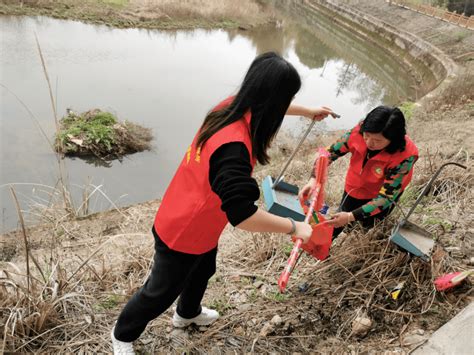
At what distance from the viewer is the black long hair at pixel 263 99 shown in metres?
1.17

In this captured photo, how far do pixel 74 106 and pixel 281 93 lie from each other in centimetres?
679

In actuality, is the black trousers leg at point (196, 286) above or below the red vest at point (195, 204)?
below

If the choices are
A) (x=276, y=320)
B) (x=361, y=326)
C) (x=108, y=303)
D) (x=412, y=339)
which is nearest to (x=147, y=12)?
(x=108, y=303)

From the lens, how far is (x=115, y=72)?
28.9 feet

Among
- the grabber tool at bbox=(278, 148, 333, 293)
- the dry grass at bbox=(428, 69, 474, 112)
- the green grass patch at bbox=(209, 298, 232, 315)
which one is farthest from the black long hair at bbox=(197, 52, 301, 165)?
the dry grass at bbox=(428, 69, 474, 112)

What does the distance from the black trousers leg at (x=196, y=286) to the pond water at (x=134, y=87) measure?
1829 mm

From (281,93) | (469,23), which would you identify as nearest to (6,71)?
(281,93)

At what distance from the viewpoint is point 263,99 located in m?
1.20

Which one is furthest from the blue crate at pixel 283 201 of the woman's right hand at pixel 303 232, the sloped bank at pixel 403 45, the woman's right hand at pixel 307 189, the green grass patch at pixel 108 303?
the sloped bank at pixel 403 45

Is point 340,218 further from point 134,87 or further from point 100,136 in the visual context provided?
point 134,87

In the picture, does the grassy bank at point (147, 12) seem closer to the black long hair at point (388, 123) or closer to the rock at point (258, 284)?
the rock at point (258, 284)

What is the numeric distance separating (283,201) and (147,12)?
14.8m

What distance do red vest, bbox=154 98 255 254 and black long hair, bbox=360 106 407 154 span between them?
0.87m

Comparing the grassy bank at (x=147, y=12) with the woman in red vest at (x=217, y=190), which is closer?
the woman in red vest at (x=217, y=190)
